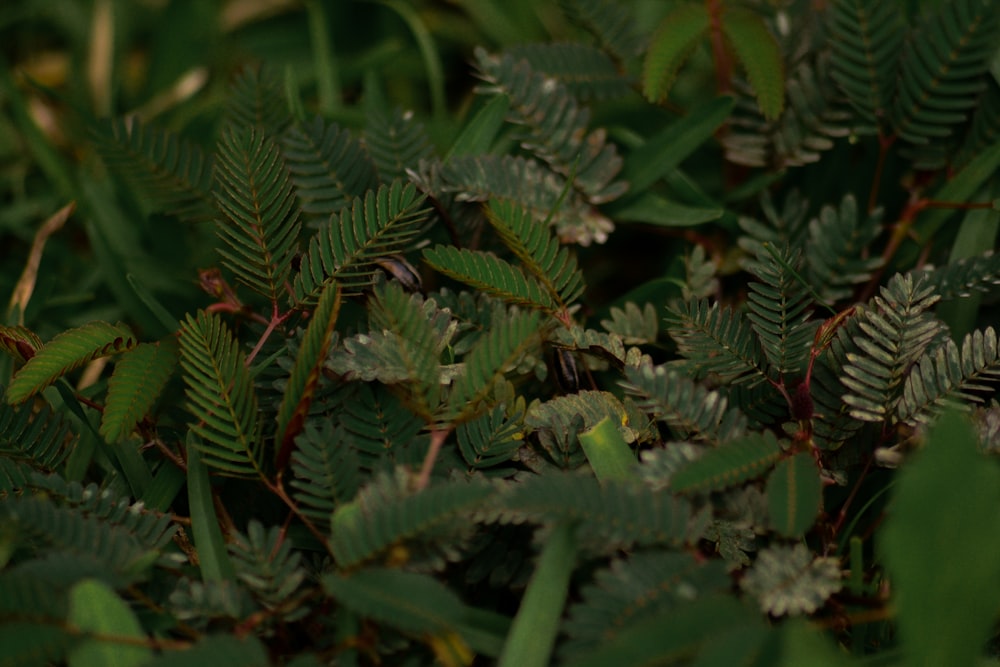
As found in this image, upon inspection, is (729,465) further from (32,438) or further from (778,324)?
(32,438)

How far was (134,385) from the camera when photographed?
3.37 feet

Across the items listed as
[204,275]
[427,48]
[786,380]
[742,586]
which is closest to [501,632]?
[742,586]

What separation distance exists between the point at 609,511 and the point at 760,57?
30.1 inches

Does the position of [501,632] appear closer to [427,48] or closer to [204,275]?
[204,275]

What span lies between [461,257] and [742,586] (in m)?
0.48

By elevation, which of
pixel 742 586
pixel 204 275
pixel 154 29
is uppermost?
pixel 154 29

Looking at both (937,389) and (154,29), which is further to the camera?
(154,29)

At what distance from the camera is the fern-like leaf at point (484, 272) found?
1.05 metres

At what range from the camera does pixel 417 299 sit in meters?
1.07

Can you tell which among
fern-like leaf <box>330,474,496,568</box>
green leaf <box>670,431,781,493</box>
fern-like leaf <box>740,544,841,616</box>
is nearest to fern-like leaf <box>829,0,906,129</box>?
green leaf <box>670,431,781,493</box>

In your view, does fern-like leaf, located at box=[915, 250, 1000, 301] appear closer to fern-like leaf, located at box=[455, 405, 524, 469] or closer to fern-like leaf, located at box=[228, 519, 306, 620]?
fern-like leaf, located at box=[455, 405, 524, 469]

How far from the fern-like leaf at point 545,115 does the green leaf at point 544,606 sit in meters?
0.58

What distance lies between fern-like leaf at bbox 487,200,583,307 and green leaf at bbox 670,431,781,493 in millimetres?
312

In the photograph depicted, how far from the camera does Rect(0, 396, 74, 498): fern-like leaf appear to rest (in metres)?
1.04
